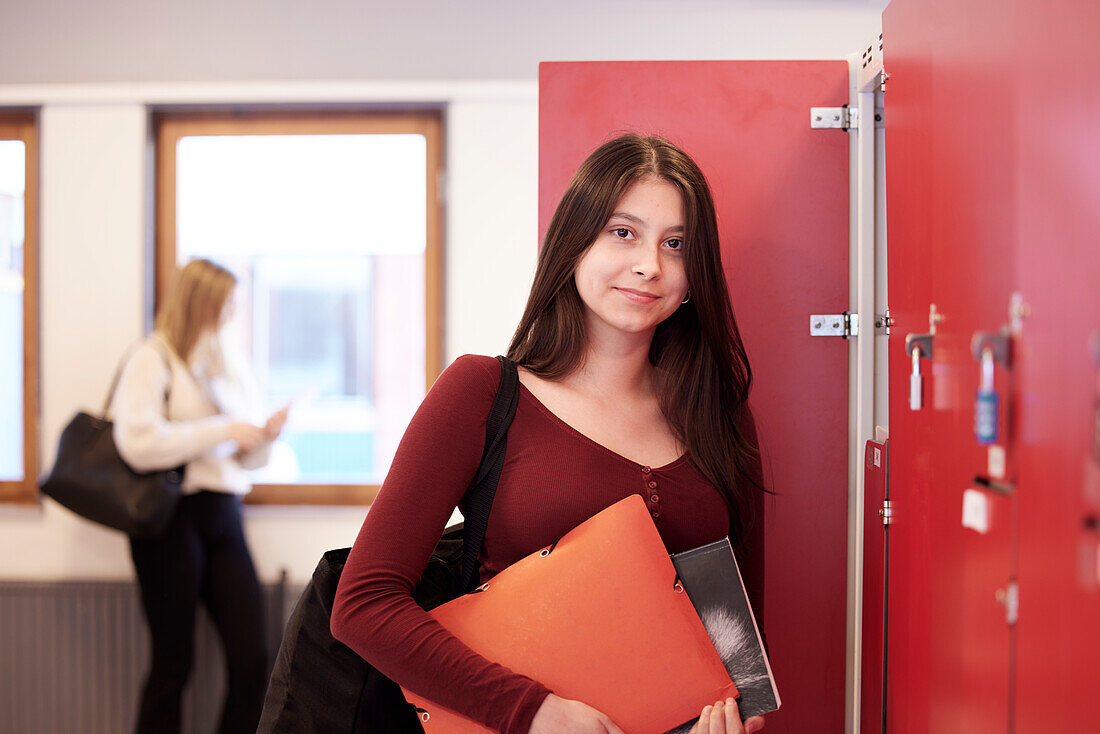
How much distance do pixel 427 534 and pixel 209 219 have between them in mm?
2012

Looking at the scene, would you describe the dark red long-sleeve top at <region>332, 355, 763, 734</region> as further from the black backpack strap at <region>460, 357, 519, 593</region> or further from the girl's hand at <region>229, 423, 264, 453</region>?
the girl's hand at <region>229, 423, 264, 453</region>

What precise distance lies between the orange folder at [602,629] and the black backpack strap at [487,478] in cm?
9

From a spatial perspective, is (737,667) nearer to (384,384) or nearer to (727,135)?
(727,135)

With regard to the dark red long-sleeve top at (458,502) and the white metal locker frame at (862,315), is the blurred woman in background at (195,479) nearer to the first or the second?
the dark red long-sleeve top at (458,502)

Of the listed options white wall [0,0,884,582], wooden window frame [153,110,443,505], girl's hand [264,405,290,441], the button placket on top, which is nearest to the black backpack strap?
the button placket on top

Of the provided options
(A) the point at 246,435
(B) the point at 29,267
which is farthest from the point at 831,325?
(B) the point at 29,267

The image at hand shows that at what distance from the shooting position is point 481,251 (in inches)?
101

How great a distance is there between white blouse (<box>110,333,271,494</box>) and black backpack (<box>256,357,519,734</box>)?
150 cm

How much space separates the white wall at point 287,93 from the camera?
2.51 m

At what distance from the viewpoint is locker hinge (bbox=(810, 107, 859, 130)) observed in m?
1.65

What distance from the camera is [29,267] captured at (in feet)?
8.70

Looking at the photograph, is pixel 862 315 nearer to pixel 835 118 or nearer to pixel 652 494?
pixel 835 118

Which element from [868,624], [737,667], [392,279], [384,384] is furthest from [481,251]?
[737,667]

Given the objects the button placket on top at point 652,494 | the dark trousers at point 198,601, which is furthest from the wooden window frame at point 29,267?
the button placket on top at point 652,494
